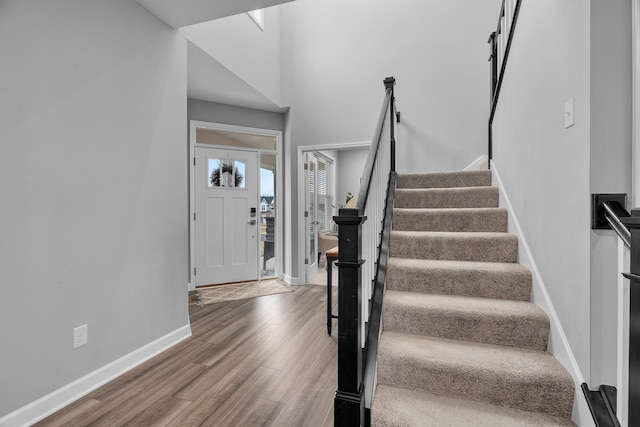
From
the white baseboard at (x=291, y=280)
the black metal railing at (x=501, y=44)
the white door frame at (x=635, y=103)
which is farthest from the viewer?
the white baseboard at (x=291, y=280)

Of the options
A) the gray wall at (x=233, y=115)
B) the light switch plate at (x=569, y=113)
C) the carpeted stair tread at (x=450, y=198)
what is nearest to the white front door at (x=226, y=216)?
the gray wall at (x=233, y=115)

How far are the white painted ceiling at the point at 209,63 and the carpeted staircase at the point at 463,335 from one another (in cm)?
199

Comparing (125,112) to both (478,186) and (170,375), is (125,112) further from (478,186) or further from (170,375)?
(478,186)

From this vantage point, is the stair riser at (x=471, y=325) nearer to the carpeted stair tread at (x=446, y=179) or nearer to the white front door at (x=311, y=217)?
the carpeted stair tread at (x=446, y=179)

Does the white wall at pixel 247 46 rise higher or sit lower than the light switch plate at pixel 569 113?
higher

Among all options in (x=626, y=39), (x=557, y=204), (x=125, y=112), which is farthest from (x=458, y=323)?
(x=125, y=112)

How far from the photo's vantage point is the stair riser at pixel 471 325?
5.16ft

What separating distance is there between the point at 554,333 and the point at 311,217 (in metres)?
3.67

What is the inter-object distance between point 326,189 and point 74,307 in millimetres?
5503

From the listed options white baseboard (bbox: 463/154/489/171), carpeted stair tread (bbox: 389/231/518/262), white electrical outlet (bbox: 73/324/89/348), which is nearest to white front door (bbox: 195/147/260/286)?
white electrical outlet (bbox: 73/324/89/348)

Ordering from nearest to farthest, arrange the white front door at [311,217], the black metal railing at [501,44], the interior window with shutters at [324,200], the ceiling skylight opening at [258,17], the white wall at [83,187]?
the white wall at [83,187] < the black metal railing at [501,44] < the ceiling skylight opening at [258,17] < the white front door at [311,217] < the interior window with shutters at [324,200]

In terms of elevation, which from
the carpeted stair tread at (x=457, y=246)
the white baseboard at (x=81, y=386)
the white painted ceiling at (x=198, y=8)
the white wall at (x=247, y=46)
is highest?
the white wall at (x=247, y=46)

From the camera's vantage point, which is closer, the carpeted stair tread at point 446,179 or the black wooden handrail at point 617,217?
the black wooden handrail at point 617,217

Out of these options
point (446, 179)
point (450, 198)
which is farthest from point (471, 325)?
point (446, 179)
